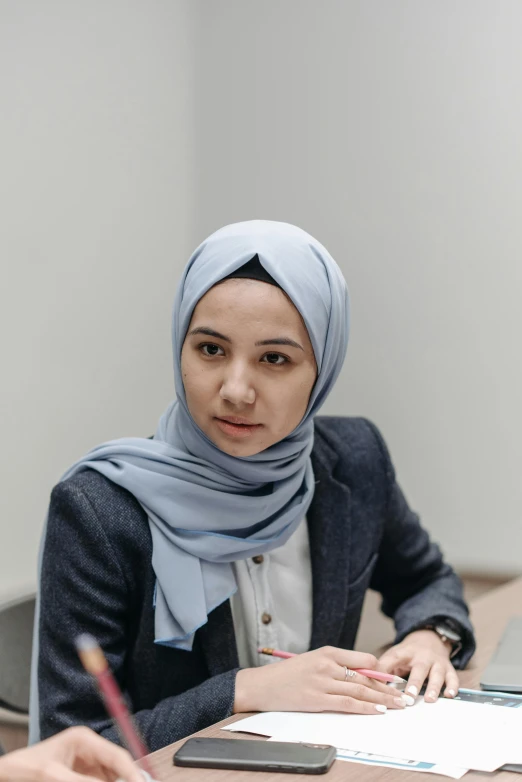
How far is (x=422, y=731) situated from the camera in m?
1.04

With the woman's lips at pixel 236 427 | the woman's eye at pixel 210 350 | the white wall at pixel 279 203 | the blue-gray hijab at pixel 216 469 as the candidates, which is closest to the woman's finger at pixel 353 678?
the blue-gray hijab at pixel 216 469

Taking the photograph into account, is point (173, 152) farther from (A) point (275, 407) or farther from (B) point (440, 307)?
(A) point (275, 407)

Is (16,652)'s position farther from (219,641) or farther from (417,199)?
(417,199)

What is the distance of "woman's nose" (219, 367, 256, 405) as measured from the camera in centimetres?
119

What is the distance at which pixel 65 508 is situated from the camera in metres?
1.28

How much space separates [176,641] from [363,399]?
3.74ft

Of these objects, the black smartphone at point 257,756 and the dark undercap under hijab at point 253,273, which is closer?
the black smartphone at point 257,756

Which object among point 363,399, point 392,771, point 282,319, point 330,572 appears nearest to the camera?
point 392,771

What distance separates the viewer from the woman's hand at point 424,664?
1202 mm

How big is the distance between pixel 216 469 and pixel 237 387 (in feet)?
0.68

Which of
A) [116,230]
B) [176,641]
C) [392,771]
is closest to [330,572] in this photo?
[176,641]

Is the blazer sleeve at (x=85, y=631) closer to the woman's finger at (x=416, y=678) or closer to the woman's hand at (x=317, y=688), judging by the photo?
the woman's hand at (x=317, y=688)

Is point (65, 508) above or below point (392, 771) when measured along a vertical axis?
above

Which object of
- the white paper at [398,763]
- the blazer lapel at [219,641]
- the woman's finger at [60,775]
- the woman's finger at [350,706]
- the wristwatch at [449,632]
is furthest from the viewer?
the wristwatch at [449,632]
